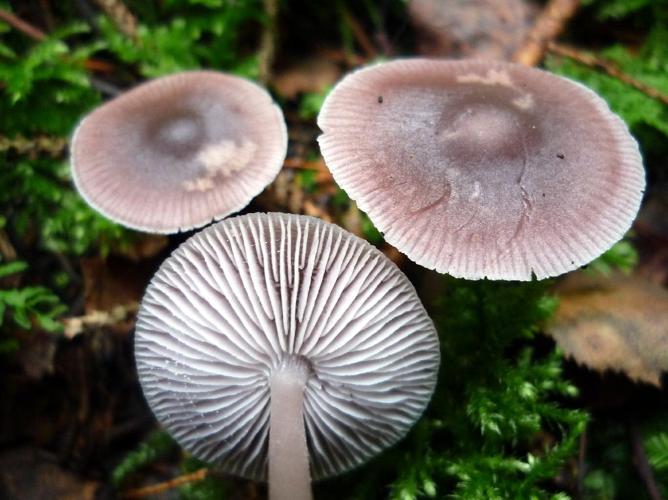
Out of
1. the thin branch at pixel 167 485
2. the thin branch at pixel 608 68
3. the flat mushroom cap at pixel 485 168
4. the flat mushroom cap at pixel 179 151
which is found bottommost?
the thin branch at pixel 167 485

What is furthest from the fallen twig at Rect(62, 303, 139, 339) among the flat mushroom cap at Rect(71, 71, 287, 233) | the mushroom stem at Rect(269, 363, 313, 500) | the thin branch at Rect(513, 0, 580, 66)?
the thin branch at Rect(513, 0, 580, 66)

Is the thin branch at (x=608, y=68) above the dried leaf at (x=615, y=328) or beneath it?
above

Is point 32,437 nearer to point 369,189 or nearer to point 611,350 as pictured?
point 369,189

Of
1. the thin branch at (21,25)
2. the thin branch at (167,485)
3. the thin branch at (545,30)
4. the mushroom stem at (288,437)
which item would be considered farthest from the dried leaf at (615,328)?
the thin branch at (21,25)

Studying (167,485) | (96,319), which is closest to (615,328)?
(167,485)

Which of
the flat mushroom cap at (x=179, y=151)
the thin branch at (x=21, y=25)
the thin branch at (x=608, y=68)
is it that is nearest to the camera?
the flat mushroom cap at (x=179, y=151)

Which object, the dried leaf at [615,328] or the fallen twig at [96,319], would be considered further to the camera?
the fallen twig at [96,319]

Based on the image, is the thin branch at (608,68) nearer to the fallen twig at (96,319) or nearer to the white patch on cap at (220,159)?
the white patch on cap at (220,159)

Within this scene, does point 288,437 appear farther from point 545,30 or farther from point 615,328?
point 545,30
